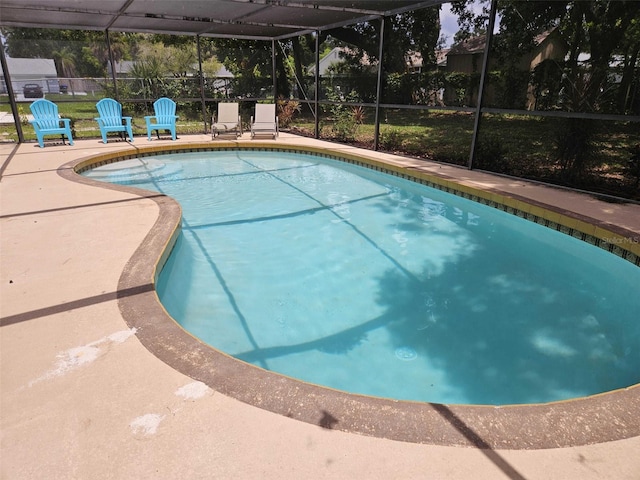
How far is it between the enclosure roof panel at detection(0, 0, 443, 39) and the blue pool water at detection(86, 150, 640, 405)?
11.5 ft

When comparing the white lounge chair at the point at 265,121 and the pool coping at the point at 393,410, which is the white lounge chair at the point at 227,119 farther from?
the pool coping at the point at 393,410

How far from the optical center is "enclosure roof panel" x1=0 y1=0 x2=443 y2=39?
6.50m

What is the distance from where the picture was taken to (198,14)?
7.68 metres

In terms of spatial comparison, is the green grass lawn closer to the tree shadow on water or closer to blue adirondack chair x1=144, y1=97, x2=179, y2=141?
blue adirondack chair x1=144, y1=97, x2=179, y2=141

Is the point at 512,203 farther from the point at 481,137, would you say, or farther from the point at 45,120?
the point at 45,120

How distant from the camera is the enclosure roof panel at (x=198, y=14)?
6496mm

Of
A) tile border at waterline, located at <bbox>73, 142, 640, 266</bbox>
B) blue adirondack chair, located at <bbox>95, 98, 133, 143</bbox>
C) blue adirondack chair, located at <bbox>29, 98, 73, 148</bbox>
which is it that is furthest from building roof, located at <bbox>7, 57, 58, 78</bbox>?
tile border at waterline, located at <bbox>73, 142, 640, 266</bbox>

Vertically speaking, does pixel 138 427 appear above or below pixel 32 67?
below

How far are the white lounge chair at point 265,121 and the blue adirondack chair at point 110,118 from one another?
9.57ft

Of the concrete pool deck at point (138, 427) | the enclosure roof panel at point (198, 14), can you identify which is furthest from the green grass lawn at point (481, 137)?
the concrete pool deck at point (138, 427)

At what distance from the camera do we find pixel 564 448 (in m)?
1.39

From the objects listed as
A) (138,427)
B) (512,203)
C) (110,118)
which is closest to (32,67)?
(110,118)

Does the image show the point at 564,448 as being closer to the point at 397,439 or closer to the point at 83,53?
the point at 397,439

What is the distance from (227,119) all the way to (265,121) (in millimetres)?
952
